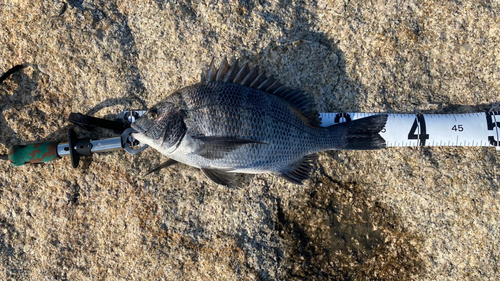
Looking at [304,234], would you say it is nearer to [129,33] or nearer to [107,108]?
[107,108]

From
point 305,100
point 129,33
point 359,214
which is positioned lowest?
point 359,214

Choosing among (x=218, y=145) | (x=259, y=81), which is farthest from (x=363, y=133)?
(x=218, y=145)

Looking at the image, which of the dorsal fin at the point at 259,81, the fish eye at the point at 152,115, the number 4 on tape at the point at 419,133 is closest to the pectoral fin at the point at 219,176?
the fish eye at the point at 152,115

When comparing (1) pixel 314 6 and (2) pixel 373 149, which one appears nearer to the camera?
(2) pixel 373 149

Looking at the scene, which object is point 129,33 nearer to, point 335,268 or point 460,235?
point 335,268

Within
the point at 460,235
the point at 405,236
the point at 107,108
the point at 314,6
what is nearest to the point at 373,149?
the point at 405,236

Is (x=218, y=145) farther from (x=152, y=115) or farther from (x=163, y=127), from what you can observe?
(x=152, y=115)

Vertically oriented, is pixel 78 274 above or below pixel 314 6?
below
